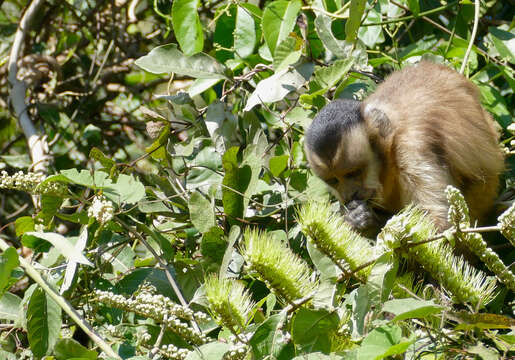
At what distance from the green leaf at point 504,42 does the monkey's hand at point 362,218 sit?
3.61 feet

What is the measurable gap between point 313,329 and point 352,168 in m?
1.78

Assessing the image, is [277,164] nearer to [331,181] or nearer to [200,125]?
[331,181]

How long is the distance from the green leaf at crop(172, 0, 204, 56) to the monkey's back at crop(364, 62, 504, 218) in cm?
101

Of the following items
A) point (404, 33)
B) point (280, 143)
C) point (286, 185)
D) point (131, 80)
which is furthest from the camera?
point (131, 80)

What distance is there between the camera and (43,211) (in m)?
2.70

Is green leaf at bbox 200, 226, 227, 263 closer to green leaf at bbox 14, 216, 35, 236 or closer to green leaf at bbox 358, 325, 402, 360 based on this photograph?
green leaf at bbox 14, 216, 35, 236

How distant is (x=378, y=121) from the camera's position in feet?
11.6

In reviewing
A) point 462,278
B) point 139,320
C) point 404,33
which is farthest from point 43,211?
point 404,33

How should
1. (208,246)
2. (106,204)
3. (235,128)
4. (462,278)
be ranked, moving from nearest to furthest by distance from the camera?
1. (462,278)
2. (106,204)
3. (208,246)
4. (235,128)

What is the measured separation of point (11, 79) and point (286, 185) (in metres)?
2.48

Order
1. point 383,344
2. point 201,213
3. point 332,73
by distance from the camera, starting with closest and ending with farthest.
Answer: point 383,344
point 201,213
point 332,73

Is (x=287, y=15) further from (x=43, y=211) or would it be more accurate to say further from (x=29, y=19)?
(x=29, y=19)

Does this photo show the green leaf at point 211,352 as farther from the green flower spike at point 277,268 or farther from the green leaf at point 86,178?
the green leaf at point 86,178

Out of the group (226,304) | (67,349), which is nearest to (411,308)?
(226,304)
